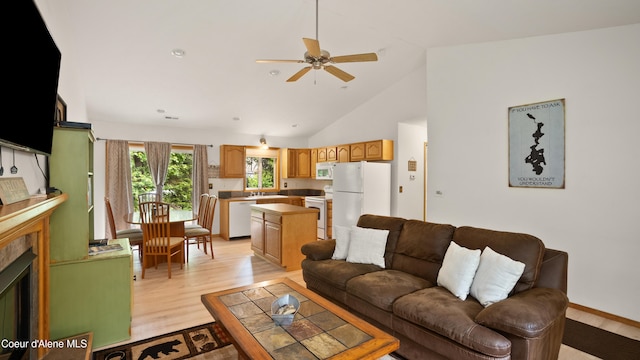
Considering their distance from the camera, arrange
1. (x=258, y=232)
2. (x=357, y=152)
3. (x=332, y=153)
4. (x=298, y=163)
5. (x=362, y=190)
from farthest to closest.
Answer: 1. (x=298, y=163)
2. (x=332, y=153)
3. (x=357, y=152)
4. (x=362, y=190)
5. (x=258, y=232)

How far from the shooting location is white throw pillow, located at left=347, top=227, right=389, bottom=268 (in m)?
3.05

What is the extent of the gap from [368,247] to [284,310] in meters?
1.36

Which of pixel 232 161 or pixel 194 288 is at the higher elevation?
pixel 232 161

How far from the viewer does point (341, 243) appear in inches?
130

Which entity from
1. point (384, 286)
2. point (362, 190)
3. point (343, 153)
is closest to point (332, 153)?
point (343, 153)

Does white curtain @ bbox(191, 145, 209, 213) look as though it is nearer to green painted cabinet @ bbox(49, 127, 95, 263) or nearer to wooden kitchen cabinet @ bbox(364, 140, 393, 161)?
wooden kitchen cabinet @ bbox(364, 140, 393, 161)

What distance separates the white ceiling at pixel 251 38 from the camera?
302 centimetres

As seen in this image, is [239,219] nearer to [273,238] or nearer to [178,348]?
[273,238]

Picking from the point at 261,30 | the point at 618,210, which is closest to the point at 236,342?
the point at 261,30

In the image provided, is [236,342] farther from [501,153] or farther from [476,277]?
[501,153]

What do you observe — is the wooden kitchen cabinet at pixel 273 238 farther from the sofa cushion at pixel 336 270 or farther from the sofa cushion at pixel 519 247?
the sofa cushion at pixel 519 247

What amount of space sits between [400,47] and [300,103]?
7.12 ft

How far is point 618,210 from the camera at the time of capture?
2936mm

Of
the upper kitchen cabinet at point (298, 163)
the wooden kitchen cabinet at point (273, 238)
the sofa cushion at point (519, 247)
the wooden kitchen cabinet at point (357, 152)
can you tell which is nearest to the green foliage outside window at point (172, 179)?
the upper kitchen cabinet at point (298, 163)
